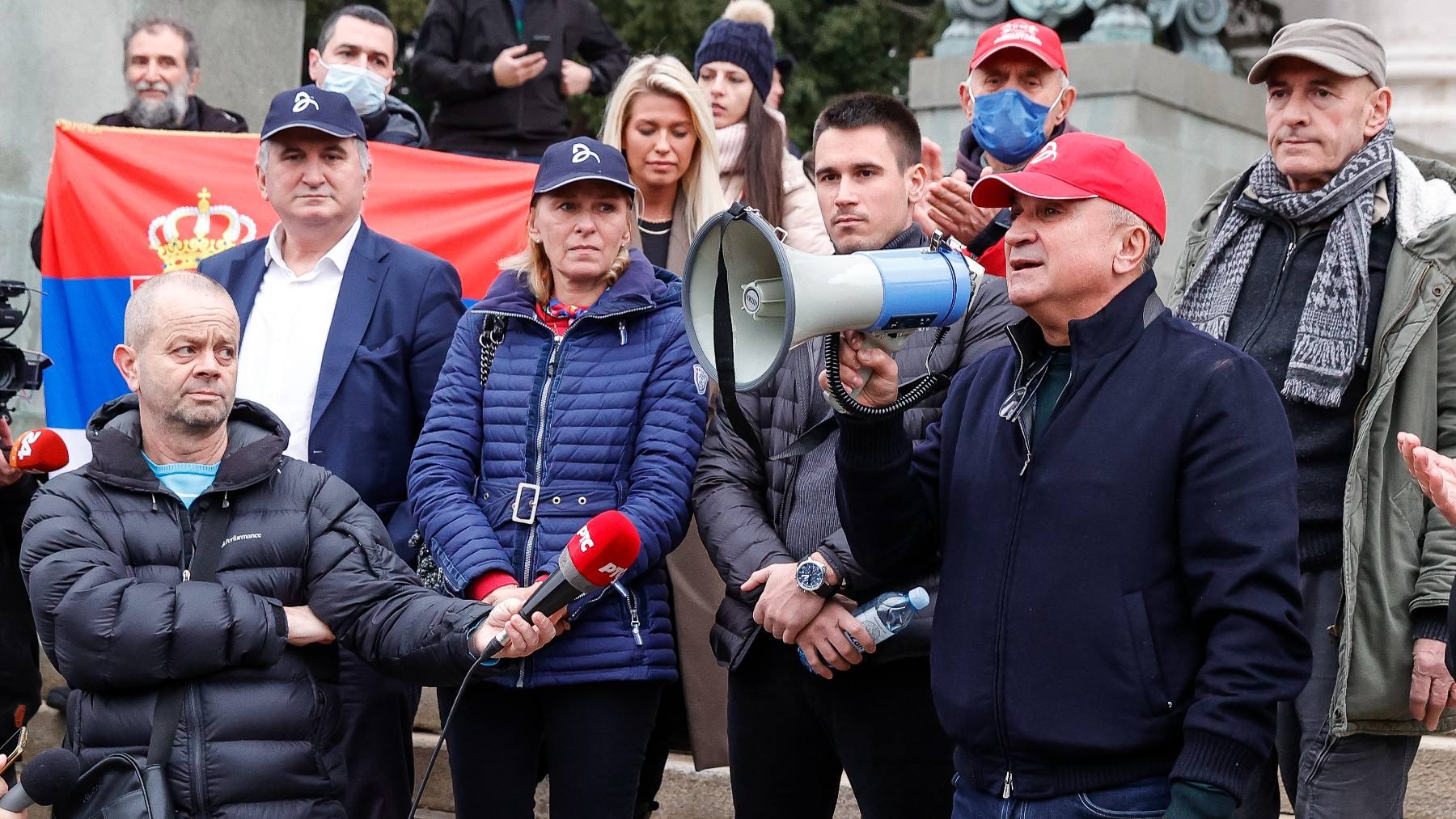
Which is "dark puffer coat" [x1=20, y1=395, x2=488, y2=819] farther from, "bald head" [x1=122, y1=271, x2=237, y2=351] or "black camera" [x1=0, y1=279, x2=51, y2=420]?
"black camera" [x1=0, y1=279, x2=51, y2=420]

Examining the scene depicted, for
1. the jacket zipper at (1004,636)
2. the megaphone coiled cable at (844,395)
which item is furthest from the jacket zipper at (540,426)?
the jacket zipper at (1004,636)

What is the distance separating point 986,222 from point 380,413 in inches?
72.3

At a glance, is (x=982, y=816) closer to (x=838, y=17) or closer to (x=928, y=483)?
(x=928, y=483)

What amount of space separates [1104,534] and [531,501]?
5.61 feet

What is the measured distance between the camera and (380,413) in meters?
5.10

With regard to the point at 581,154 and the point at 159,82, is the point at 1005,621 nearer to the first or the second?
the point at 581,154

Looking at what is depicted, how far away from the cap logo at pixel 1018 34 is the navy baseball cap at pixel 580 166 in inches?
51.5

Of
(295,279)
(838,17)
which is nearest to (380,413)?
(295,279)

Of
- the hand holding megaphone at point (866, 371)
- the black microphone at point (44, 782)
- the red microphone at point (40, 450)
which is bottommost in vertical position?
the black microphone at point (44, 782)

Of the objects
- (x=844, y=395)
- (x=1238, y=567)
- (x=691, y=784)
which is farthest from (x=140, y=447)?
(x=1238, y=567)

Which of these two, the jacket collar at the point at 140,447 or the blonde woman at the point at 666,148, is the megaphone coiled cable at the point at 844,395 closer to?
the jacket collar at the point at 140,447

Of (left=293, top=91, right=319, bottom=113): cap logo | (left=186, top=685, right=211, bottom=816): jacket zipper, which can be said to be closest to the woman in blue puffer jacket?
(left=186, top=685, right=211, bottom=816): jacket zipper

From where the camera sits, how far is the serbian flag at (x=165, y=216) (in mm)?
6820

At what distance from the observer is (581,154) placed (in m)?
4.86
